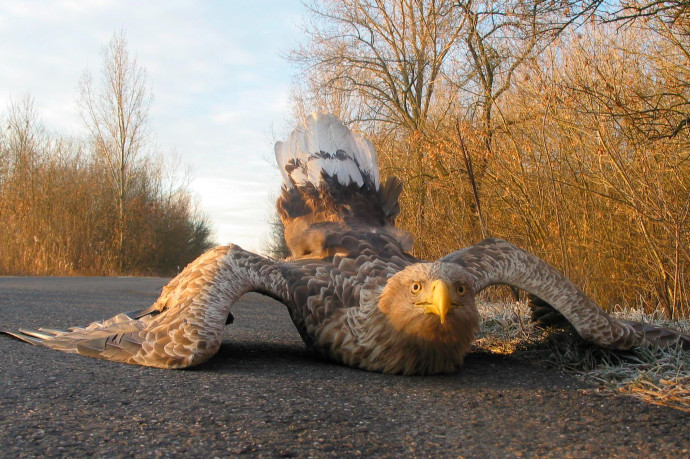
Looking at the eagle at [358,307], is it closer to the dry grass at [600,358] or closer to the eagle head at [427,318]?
the eagle head at [427,318]

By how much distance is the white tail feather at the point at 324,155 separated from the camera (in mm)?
5793

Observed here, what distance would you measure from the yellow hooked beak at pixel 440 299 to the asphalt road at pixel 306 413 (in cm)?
40

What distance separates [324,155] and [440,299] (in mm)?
3075

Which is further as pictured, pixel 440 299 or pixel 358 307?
pixel 358 307

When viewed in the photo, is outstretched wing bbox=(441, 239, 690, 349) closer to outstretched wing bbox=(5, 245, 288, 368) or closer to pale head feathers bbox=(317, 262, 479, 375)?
pale head feathers bbox=(317, 262, 479, 375)

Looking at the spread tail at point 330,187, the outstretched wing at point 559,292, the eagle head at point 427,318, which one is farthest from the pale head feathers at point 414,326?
the spread tail at point 330,187

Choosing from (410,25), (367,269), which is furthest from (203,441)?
(410,25)

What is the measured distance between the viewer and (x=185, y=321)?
3514 mm

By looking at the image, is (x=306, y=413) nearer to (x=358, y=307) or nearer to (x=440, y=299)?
(x=440, y=299)

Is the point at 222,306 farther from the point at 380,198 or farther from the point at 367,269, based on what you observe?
the point at 380,198

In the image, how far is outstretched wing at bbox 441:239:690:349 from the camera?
366cm

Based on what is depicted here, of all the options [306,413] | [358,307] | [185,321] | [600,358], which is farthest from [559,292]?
[185,321]

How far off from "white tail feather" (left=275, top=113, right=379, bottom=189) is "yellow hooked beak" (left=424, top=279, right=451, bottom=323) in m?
2.71

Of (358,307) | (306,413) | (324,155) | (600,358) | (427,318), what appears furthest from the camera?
(324,155)
